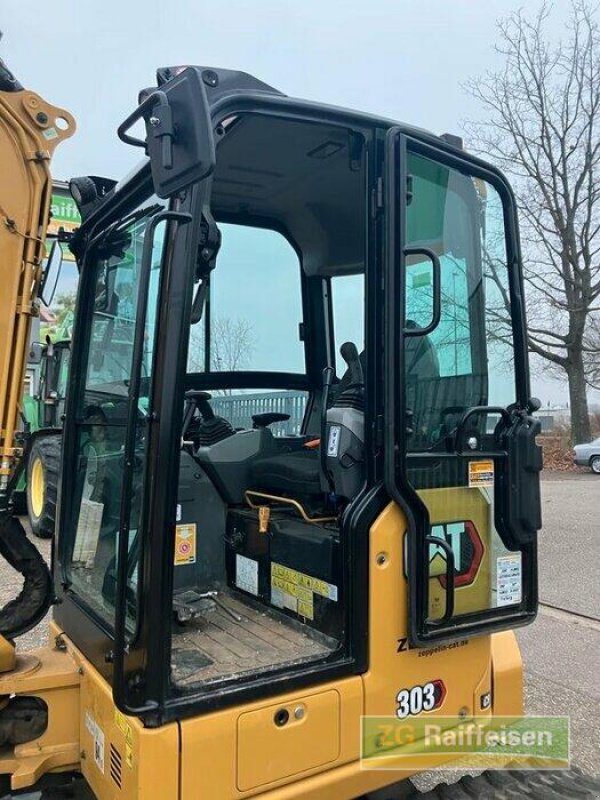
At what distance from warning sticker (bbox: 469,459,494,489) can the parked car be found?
17.6 m

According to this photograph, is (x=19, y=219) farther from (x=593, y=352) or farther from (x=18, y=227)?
(x=593, y=352)

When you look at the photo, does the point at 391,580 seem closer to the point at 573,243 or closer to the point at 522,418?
the point at 522,418

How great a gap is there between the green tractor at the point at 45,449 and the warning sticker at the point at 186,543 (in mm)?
4855

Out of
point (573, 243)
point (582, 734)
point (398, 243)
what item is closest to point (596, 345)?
point (573, 243)

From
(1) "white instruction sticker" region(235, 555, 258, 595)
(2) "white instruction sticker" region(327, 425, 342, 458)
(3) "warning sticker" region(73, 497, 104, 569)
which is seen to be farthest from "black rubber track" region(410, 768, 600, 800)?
(3) "warning sticker" region(73, 497, 104, 569)

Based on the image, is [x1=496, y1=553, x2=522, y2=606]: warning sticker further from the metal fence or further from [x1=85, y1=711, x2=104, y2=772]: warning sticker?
[x1=85, y1=711, x2=104, y2=772]: warning sticker

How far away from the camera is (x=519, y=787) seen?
2.36 meters

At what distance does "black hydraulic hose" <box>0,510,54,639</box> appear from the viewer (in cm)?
247

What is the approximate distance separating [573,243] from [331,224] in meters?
21.0

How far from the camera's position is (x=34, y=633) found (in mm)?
5375

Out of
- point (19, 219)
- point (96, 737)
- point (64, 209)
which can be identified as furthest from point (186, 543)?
point (64, 209)

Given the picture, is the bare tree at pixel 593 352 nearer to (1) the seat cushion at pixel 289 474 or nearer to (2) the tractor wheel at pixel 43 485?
(2) the tractor wheel at pixel 43 485

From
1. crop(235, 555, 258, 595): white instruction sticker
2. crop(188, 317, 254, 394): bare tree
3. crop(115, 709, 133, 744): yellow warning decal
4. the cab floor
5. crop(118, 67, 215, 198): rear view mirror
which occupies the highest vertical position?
crop(118, 67, 215, 198): rear view mirror

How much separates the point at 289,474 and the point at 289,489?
0.21ft
